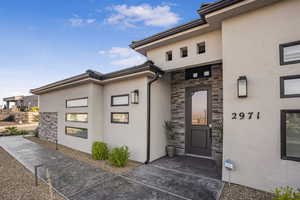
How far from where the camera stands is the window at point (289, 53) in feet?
8.79

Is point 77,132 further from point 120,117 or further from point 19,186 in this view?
point 19,186

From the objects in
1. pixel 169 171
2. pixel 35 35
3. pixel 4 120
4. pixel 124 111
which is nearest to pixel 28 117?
pixel 4 120

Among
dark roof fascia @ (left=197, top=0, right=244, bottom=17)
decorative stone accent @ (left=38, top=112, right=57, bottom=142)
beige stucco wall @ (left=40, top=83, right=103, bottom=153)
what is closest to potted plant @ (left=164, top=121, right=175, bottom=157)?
beige stucco wall @ (left=40, top=83, right=103, bottom=153)

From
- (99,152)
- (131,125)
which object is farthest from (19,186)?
(131,125)

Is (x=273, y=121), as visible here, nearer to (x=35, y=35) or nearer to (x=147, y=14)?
(x=147, y=14)

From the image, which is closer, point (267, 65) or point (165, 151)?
point (267, 65)

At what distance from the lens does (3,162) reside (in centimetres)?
482

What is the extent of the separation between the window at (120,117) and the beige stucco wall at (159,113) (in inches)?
43.0

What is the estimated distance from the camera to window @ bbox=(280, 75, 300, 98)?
2.64 m

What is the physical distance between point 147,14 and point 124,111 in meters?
4.76

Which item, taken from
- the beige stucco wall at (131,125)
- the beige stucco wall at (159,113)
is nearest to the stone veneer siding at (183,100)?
the beige stucco wall at (159,113)

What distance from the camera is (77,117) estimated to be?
6.70 m

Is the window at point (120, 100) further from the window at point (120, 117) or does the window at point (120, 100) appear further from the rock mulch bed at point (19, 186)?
the rock mulch bed at point (19, 186)

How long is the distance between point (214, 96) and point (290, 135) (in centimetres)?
243
